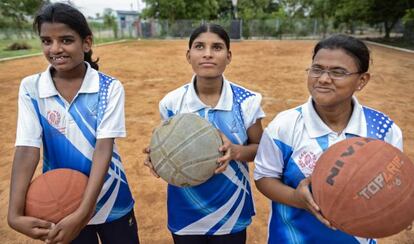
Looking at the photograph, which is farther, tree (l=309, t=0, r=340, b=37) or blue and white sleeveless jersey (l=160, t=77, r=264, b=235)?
tree (l=309, t=0, r=340, b=37)

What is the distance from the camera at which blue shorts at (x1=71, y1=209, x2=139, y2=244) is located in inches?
87.0

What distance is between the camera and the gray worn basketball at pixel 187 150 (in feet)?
6.49

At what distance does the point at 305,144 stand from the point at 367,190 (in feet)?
1.33

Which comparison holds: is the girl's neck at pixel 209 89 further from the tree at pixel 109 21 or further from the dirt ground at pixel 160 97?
the tree at pixel 109 21

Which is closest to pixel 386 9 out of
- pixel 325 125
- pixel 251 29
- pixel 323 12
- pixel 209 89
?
pixel 251 29

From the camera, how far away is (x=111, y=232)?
7.41ft

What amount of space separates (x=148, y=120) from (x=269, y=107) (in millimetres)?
2884

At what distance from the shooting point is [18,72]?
1386 cm

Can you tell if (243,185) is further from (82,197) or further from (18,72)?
(18,72)

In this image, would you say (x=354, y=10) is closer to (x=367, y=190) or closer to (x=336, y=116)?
(x=336, y=116)

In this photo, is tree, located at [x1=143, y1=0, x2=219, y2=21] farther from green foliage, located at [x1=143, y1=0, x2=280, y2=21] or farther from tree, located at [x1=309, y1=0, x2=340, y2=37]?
tree, located at [x1=309, y1=0, x2=340, y2=37]

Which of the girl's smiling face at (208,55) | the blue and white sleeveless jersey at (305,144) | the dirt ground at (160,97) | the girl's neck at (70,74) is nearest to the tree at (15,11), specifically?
the dirt ground at (160,97)

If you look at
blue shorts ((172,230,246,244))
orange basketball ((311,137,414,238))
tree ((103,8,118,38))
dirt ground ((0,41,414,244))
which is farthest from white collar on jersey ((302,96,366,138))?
tree ((103,8,118,38))

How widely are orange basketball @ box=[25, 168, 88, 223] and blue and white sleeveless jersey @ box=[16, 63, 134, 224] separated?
0.13 m
